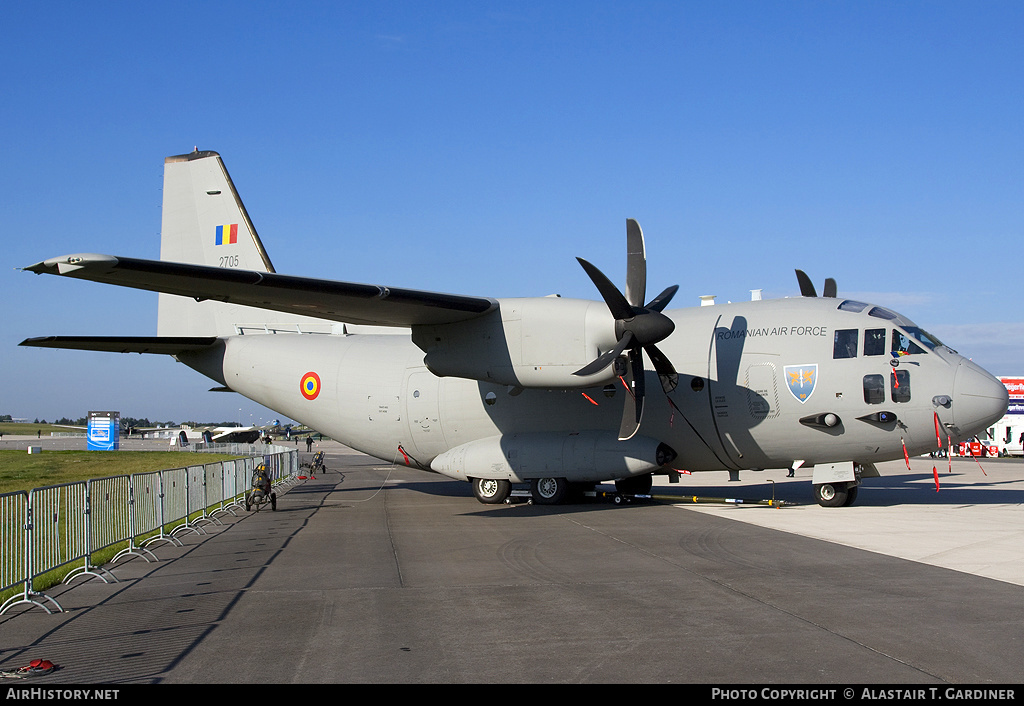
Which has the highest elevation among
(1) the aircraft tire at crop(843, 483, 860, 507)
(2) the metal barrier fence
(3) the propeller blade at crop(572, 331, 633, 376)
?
(3) the propeller blade at crop(572, 331, 633, 376)

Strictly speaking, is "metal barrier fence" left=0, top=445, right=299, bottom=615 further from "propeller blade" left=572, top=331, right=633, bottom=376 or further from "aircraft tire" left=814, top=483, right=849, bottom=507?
"aircraft tire" left=814, top=483, right=849, bottom=507

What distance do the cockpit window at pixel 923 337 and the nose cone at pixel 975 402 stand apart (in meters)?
0.81

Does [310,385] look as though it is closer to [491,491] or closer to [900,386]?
[491,491]

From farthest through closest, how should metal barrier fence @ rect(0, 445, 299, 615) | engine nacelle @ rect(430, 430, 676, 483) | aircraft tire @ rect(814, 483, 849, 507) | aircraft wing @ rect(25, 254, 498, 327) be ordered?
aircraft tire @ rect(814, 483, 849, 507), engine nacelle @ rect(430, 430, 676, 483), aircraft wing @ rect(25, 254, 498, 327), metal barrier fence @ rect(0, 445, 299, 615)

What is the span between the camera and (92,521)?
1195 centimetres

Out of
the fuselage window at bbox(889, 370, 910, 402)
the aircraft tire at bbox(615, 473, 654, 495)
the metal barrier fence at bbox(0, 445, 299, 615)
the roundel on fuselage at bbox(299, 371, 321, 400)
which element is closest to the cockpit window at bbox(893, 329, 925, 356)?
the fuselage window at bbox(889, 370, 910, 402)

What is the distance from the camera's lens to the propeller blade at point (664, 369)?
17388 mm

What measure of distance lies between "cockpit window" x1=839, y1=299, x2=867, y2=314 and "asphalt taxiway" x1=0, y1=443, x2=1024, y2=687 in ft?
15.1

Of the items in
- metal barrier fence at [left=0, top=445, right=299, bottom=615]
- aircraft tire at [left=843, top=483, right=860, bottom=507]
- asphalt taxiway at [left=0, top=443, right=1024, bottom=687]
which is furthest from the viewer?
aircraft tire at [left=843, top=483, right=860, bottom=507]

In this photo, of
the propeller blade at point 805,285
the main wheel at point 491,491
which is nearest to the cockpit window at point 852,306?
the propeller blade at point 805,285

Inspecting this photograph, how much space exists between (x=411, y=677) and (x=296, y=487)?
25.8 metres

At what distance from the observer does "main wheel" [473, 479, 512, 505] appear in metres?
20.8

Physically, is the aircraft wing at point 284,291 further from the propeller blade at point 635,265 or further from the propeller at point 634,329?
the propeller blade at point 635,265

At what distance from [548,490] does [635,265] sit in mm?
6245
